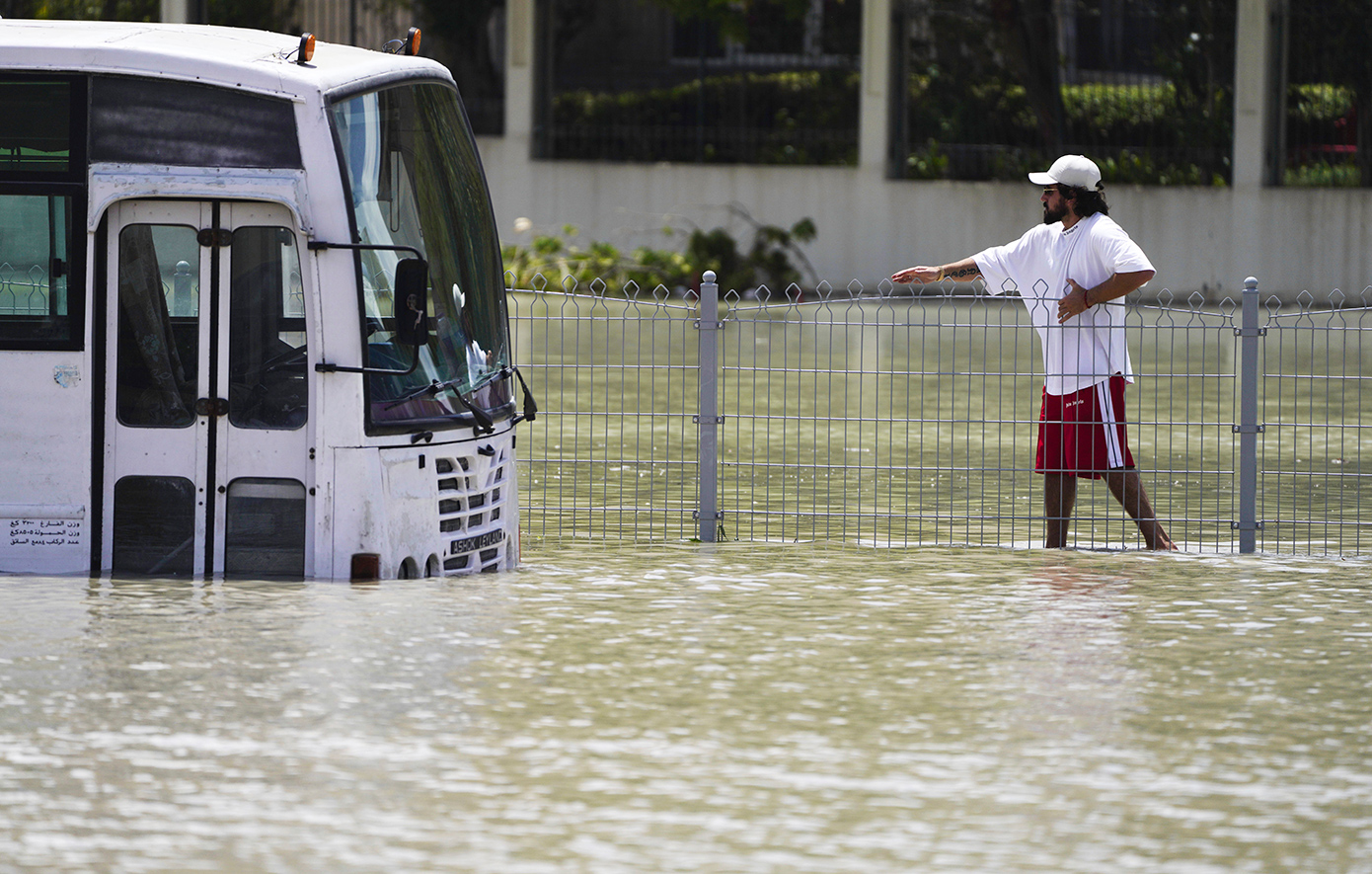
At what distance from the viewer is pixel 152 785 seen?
528 centimetres

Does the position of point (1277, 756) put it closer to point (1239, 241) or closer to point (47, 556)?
point (47, 556)

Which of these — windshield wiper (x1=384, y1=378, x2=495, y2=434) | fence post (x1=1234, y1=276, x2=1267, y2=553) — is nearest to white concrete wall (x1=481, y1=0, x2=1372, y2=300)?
fence post (x1=1234, y1=276, x2=1267, y2=553)

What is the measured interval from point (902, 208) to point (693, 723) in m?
21.6

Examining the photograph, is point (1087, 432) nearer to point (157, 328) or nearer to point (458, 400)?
point (458, 400)

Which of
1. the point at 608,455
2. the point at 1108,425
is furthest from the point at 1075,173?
the point at 608,455

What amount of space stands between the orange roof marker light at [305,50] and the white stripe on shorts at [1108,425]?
3.69m

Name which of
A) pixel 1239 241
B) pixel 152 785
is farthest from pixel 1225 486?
pixel 1239 241

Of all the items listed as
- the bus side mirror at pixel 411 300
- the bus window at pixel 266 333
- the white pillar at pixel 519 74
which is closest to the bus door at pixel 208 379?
the bus window at pixel 266 333

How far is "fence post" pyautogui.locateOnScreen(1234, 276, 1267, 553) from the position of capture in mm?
8984

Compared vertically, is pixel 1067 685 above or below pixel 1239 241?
below

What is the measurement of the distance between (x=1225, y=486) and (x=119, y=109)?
6549 mm

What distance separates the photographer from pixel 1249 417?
29.5ft

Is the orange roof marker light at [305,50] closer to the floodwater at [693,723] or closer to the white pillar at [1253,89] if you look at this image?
the floodwater at [693,723]

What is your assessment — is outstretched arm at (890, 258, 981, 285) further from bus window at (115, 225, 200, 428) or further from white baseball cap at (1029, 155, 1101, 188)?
bus window at (115, 225, 200, 428)
